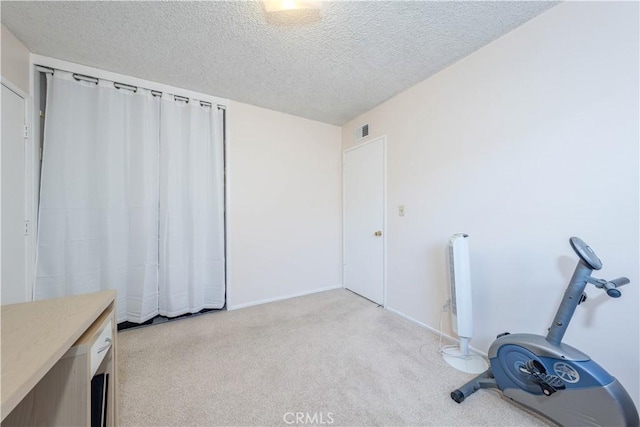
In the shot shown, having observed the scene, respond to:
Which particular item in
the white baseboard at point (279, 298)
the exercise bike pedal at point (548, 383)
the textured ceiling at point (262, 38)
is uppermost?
the textured ceiling at point (262, 38)

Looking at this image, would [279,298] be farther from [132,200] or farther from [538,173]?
[538,173]

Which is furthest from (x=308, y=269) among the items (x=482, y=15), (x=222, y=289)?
(x=482, y=15)

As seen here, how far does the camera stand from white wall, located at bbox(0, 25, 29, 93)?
1.71 m

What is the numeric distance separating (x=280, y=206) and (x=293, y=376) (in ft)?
6.49

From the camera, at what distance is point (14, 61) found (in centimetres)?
180

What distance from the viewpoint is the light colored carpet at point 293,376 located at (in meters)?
1.42

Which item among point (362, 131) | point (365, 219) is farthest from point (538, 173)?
point (362, 131)

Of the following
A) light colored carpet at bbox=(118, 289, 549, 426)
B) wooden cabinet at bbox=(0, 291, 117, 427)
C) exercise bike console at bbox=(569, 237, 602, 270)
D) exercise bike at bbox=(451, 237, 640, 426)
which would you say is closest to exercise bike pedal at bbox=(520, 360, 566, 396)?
exercise bike at bbox=(451, 237, 640, 426)

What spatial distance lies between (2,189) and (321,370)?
2.62 m

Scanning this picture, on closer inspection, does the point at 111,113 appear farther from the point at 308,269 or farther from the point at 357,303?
the point at 357,303

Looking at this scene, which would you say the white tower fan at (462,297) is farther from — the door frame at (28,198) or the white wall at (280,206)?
the door frame at (28,198)

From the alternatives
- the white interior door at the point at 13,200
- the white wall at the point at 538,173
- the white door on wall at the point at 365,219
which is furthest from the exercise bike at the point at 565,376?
the white interior door at the point at 13,200

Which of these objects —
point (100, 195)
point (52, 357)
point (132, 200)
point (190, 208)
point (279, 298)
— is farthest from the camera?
point (279, 298)

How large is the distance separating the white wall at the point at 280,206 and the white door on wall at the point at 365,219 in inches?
7.9
